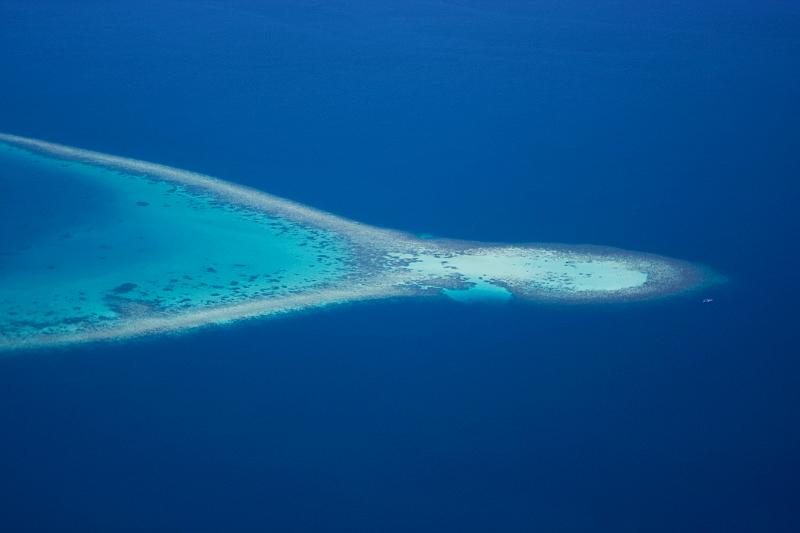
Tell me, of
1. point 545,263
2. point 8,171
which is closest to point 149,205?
point 8,171

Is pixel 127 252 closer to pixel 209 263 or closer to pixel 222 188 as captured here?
pixel 209 263

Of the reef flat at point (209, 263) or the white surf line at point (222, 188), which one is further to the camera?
the white surf line at point (222, 188)

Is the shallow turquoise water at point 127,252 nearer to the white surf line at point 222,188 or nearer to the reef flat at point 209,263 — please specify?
the reef flat at point 209,263

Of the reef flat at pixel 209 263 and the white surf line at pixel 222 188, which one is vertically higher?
the white surf line at pixel 222 188

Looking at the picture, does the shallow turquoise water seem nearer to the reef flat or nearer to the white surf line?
the reef flat

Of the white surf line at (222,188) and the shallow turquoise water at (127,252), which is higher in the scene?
the white surf line at (222,188)

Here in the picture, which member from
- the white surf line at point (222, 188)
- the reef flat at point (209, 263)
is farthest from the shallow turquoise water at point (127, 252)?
the white surf line at point (222, 188)

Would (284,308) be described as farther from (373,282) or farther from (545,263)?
(545,263)
